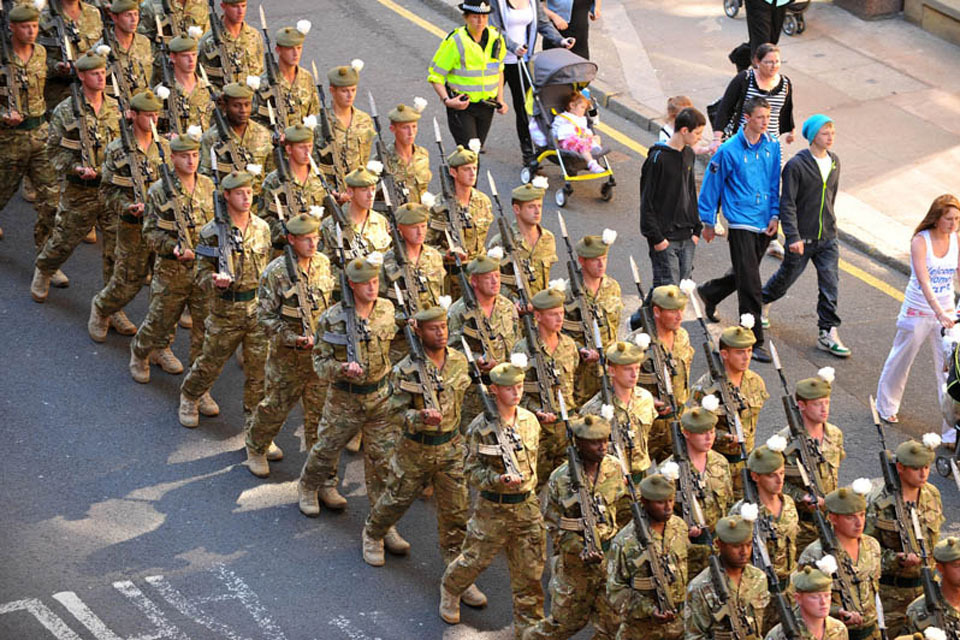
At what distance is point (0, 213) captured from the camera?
15594mm

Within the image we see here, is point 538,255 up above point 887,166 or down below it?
above

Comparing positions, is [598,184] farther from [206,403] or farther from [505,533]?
[505,533]

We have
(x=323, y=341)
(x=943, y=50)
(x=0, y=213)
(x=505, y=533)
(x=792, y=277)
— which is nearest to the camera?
(x=505, y=533)

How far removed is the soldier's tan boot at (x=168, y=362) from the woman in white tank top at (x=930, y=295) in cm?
545

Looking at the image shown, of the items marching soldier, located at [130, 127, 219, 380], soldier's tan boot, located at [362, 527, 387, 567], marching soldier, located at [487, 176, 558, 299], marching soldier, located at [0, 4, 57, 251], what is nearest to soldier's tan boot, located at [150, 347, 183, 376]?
marching soldier, located at [130, 127, 219, 380]

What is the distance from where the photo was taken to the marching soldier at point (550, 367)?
36.8 feet

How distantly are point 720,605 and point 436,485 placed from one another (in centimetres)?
250

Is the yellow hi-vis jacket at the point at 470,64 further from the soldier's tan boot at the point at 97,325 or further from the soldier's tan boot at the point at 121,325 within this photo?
the soldier's tan boot at the point at 97,325

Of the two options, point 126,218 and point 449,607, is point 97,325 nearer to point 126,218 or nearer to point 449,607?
point 126,218

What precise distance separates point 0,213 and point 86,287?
156 centimetres

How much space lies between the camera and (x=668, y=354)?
37.8 ft

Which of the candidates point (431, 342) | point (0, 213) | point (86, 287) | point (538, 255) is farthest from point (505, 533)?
point (0, 213)

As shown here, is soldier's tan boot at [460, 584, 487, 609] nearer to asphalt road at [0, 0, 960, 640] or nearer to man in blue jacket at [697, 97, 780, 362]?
asphalt road at [0, 0, 960, 640]

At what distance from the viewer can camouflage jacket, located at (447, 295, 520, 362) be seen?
457 inches
